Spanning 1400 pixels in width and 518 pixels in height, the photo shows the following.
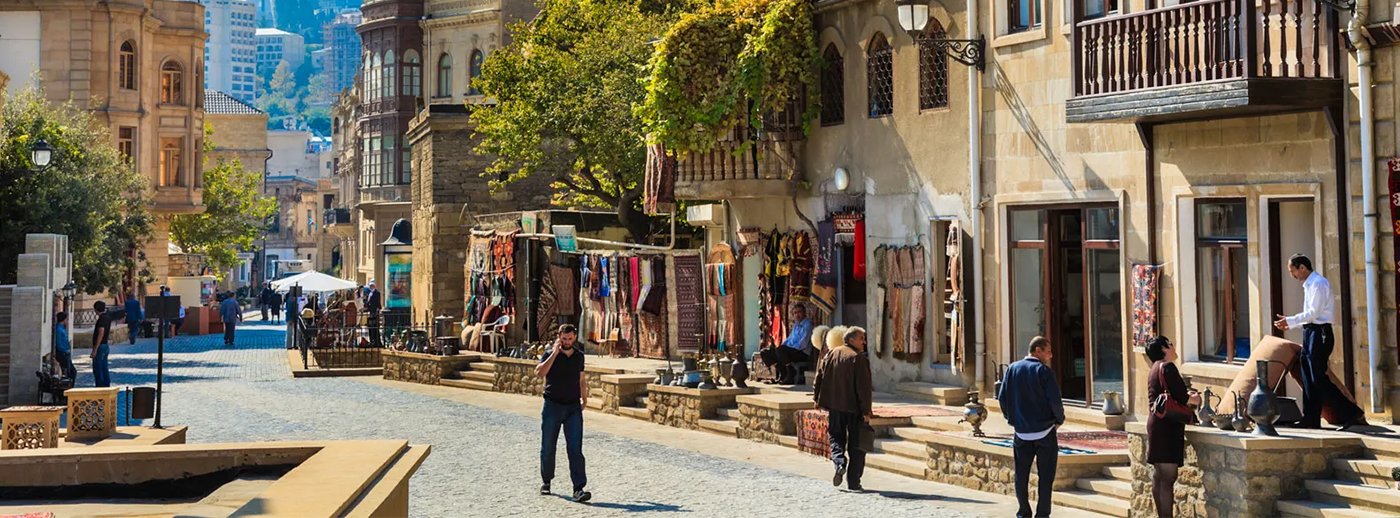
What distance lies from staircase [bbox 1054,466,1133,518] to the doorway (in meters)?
3.15

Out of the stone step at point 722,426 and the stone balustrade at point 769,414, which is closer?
the stone balustrade at point 769,414

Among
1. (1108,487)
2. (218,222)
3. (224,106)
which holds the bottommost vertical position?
(1108,487)

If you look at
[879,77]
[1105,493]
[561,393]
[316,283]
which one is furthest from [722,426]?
[316,283]

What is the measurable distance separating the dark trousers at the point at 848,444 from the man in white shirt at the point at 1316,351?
139 inches

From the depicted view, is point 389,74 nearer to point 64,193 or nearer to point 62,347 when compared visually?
point 64,193

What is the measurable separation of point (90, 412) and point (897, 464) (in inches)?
326

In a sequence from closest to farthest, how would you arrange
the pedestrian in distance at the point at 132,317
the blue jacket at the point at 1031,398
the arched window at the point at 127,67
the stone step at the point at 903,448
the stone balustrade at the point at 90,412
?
the blue jacket at the point at 1031,398, the stone step at the point at 903,448, the stone balustrade at the point at 90,412, the pedestrian in distance at the point at 132,317, the arched window at the point at 127,67

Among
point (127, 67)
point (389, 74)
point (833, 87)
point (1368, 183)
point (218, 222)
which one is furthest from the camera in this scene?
point (218, 222)

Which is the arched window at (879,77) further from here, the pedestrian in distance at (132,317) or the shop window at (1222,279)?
the pedestrian in distance at (132,317)

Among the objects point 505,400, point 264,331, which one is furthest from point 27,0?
point 505,400

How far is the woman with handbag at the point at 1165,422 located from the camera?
11422 millimetres

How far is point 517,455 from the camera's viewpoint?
17.2 meters

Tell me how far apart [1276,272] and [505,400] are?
13.4m

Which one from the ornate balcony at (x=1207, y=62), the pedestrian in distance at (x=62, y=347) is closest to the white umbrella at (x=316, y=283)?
the pedestrian in distance at (x=62, y=347)
